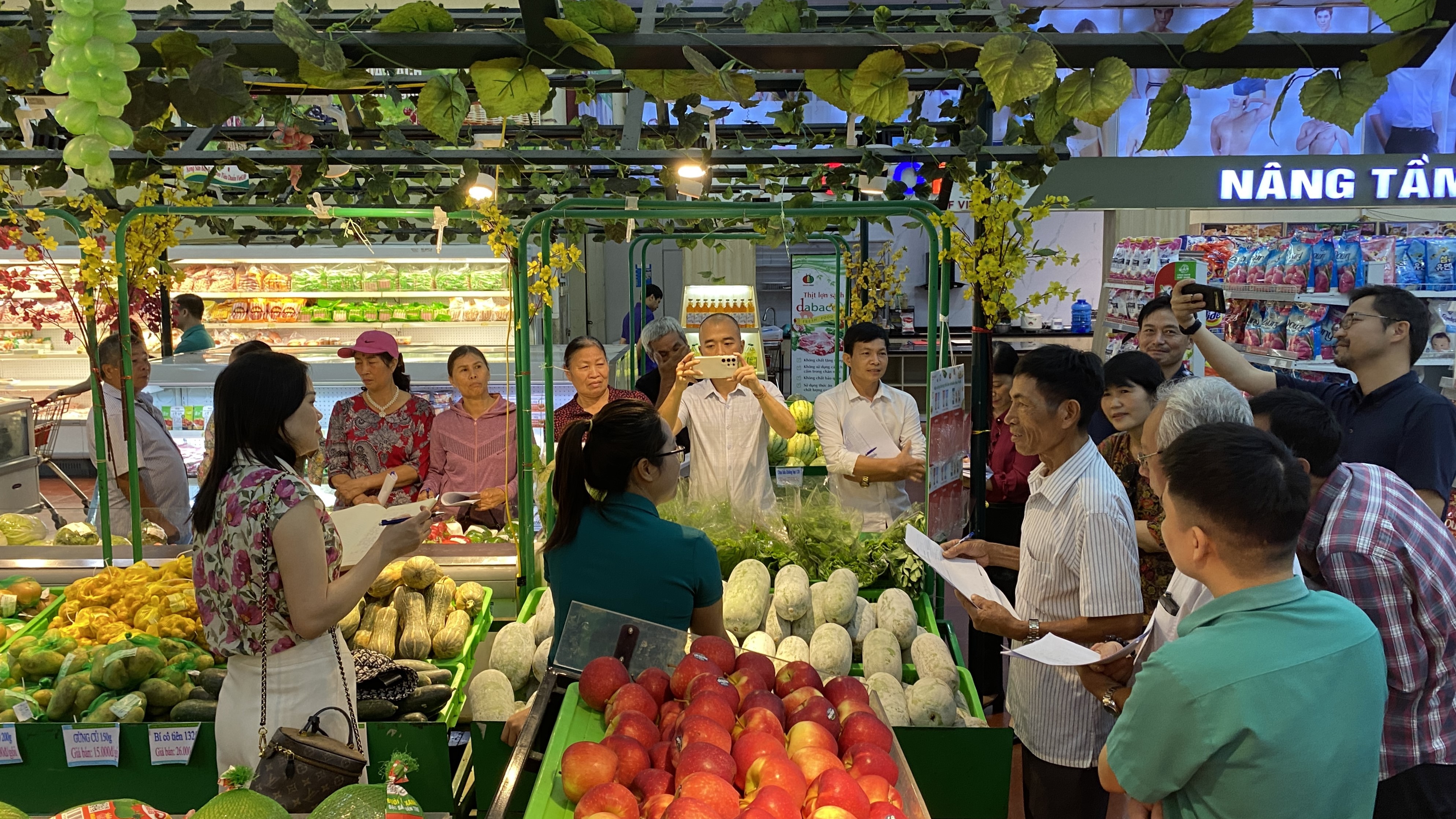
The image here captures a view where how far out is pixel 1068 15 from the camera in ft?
36.5

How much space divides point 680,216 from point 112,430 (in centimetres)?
327

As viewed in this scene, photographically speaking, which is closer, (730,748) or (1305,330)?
(730,748)

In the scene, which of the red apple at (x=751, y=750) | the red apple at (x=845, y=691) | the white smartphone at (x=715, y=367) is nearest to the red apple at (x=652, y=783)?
the red apple at (x=751, y=750)

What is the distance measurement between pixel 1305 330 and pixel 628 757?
18.2 ft

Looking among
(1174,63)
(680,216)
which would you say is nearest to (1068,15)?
(680,216)

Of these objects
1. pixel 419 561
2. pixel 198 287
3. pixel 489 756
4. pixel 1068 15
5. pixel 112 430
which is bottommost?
pixel 489 756

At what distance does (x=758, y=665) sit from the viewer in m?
1.93

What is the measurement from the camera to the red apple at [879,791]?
1463mm

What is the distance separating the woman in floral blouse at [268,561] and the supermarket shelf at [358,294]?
7.49m

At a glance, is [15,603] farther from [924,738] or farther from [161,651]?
[924,738]

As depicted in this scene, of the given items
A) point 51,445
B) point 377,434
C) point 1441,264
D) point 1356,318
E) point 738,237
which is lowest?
point 51,445

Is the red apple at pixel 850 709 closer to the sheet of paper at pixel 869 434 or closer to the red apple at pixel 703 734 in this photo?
the red apple at pixel 703 734

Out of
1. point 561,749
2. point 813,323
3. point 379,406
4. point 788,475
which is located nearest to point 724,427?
point 788,475

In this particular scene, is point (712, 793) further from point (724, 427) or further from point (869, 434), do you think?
point (869, 434)
